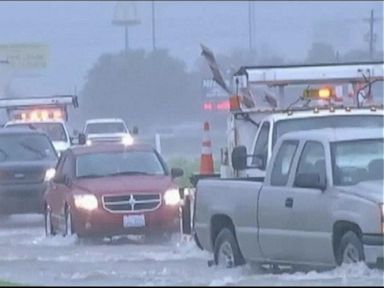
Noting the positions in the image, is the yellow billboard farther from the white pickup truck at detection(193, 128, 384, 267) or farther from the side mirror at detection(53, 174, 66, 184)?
the white pickup truck at detection(193, 128, 384, 267)

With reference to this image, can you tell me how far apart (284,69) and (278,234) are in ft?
21.7

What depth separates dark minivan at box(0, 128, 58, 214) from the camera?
87.5 ft

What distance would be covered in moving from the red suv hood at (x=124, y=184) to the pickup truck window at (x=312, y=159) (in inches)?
279

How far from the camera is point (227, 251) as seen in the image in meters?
16.4

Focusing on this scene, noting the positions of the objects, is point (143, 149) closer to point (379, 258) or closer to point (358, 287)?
point (379, 258)

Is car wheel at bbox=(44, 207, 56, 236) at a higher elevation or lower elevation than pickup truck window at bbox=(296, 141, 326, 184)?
lower

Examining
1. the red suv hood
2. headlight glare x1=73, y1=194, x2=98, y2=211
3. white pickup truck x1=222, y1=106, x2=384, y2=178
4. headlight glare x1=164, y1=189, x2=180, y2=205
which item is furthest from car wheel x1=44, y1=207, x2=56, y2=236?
white pickup truck x1=222, y1=106, x2=384, y2=178

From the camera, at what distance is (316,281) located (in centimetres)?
1305

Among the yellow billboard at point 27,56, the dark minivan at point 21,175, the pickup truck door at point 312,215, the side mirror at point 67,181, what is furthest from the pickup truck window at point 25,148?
the yellow billboard at point 27,56

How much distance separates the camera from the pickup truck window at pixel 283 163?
15.4 metres

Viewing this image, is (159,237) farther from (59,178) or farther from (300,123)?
(300,123)

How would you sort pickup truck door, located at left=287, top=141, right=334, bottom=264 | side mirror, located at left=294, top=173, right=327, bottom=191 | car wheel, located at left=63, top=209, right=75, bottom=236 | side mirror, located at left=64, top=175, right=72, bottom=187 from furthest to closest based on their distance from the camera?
side mirror, located at left=64, top=175, right=72, bottom=187 < car wheel, located at left=63, top=209, right=75, bottom=236 < side mirror, located at left=294, top=173, right=327, bottom=191 < pickup truck door, located at left=287, top=141, right=334, bottom=264

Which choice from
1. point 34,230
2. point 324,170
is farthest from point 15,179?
point 324,170

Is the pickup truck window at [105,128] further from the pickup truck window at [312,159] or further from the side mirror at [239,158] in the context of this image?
the pickup truck window at [312,159]
